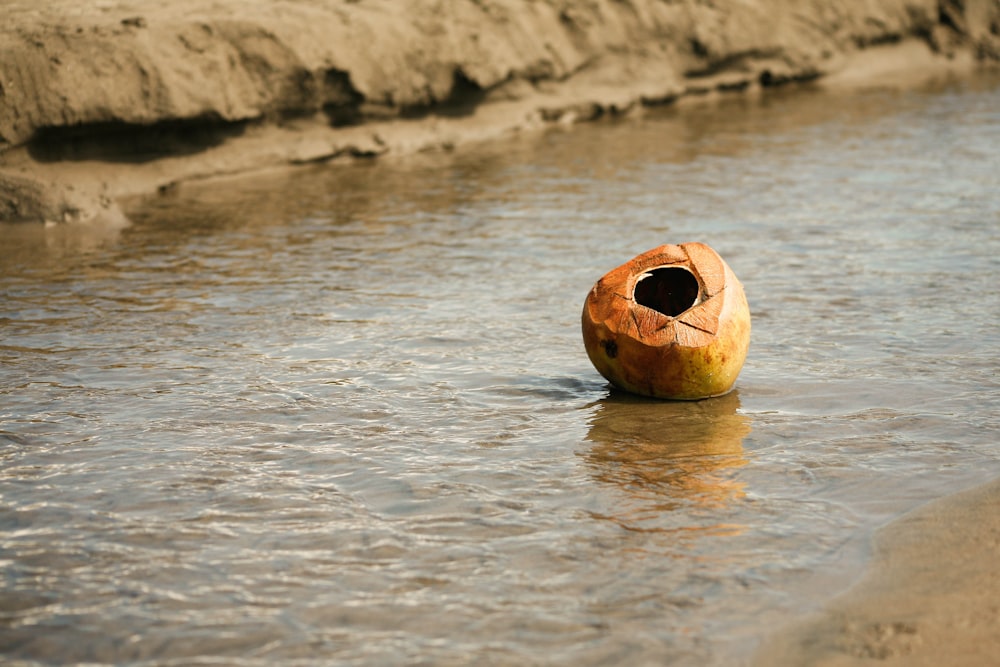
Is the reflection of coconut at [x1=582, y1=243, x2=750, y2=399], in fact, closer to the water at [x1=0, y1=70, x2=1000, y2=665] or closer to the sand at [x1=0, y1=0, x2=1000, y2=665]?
the water at [x1=0, y1=70, x2=1000, y2=665]

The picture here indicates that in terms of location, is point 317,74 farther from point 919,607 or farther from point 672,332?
point 919,607

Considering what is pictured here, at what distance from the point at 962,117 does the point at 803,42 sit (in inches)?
140

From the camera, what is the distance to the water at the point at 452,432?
11.0ft

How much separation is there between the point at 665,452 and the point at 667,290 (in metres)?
1.15

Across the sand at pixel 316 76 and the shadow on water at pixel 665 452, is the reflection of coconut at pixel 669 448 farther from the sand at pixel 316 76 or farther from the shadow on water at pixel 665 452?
the sand at pixel 316 76

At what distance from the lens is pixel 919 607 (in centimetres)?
331

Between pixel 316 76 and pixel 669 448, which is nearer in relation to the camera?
pixel 669 448

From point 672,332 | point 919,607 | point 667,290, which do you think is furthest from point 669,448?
point 919,607

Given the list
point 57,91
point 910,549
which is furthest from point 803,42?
point 910,549

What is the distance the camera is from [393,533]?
3.86 metres

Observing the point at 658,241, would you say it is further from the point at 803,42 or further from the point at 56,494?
the point at 803,42

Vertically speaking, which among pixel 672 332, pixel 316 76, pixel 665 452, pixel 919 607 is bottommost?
Result: pixel 919 607

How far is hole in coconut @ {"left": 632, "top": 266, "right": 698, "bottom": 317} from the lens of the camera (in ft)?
A: 17.9

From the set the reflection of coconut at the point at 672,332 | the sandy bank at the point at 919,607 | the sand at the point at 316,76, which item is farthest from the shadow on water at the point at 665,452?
the sand at the point at 316,76
